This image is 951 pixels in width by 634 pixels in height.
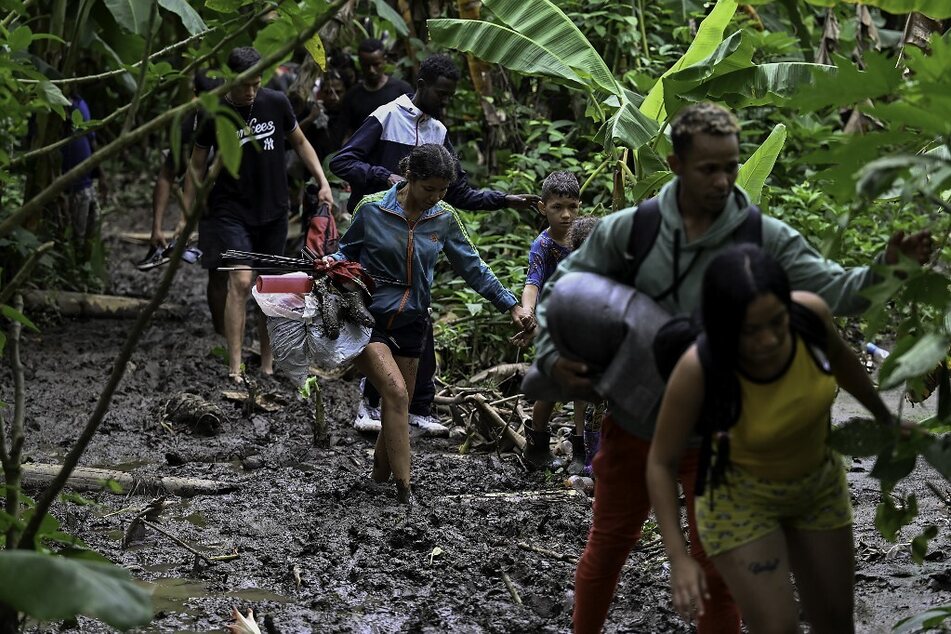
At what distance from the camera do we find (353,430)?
8117 mm

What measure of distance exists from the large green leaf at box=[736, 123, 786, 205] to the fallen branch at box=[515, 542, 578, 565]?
2050mm

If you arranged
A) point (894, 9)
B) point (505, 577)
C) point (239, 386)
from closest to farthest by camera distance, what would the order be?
1. point (894, 9)
2. point (505, 577)
3. point (239, 386)

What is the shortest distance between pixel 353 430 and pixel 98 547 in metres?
2.59

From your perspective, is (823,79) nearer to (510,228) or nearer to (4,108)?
(4,108)

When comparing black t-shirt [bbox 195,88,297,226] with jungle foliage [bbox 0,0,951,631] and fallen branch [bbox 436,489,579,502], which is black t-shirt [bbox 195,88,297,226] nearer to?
jungle foliage [bbox 0,0,951,631]

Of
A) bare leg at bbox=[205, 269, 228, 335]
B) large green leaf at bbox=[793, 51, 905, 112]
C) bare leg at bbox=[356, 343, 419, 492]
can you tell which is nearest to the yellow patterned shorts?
large green leaf at bbox=[793, 51, 905, 112]

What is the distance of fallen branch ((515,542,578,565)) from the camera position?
562 cm

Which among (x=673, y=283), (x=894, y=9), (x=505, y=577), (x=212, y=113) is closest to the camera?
(x=212, y=113)

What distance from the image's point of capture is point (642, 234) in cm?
367

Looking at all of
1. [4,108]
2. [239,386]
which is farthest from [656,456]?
[239,386]

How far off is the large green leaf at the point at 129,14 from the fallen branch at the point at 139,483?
12.1 ft

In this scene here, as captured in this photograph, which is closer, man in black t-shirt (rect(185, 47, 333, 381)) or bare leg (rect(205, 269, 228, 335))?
man in black t-shirt (rect(185, 47, 333, 381))

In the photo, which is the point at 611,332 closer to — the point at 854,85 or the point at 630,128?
the point at 854,85

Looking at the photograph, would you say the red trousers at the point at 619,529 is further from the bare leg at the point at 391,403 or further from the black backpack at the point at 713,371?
the bare leg at the point at 391,403
